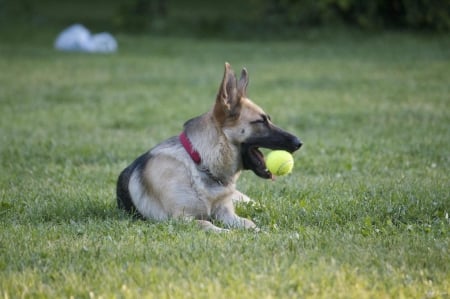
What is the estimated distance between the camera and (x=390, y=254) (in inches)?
198

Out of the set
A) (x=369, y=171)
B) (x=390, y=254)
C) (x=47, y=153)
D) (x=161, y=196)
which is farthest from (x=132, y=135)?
(x=390, y=254)

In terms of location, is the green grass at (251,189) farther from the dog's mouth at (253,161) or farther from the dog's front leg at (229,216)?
the dog's mouth at (253,161)

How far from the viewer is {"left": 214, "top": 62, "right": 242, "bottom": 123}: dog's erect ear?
5.95 m

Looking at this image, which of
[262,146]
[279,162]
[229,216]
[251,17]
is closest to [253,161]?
[262,146]

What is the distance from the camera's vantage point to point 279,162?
6.20m

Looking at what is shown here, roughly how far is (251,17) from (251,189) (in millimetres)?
21714

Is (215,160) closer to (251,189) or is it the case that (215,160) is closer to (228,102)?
(228,102)

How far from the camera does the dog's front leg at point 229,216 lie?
19.9 feet

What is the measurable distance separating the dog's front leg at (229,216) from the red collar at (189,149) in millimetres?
464

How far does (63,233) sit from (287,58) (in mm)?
15863

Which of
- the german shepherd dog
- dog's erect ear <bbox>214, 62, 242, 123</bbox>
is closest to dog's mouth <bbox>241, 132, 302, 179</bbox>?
the german shepherd dog

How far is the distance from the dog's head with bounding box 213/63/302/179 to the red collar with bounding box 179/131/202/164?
327mm

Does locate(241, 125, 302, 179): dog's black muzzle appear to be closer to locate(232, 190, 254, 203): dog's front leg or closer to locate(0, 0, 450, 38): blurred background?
locate(232, 190, 254, 203): dog's front leg

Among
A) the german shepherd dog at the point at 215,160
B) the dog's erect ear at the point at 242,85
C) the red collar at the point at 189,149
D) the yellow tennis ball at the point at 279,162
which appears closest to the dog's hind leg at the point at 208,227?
the german shepherd dog at the point at 215,160
